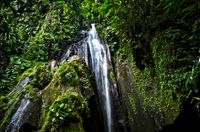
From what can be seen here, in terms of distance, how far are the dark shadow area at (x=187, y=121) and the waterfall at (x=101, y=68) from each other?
1694 millimetres

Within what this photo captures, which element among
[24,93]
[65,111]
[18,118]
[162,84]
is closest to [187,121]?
[162,84]

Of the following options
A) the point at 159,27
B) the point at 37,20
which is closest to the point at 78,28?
the point at 37,20

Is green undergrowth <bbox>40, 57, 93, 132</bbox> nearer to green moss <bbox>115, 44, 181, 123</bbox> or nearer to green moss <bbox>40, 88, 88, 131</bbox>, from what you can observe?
green moss <bbox>40, 88, 88, 131</bbox>

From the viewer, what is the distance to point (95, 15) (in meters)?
9.25

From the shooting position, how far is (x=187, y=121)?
16.5ft

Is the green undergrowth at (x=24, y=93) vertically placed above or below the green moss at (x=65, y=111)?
above

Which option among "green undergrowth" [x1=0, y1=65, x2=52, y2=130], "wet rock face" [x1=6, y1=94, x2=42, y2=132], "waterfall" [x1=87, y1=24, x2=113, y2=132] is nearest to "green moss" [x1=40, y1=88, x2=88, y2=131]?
"wet rock face" [x1=6, y1=94, x2=42, y2=132]

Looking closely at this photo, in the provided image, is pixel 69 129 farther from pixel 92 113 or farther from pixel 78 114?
pixel 92 113

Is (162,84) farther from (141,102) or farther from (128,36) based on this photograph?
(128,36)

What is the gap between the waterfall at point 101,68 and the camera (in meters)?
6.57

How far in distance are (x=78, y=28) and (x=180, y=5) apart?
5396mm

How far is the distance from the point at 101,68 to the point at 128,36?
1.58m

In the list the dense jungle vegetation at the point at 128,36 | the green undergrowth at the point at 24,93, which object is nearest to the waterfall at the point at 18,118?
the green undergrowth at the point at 24,93

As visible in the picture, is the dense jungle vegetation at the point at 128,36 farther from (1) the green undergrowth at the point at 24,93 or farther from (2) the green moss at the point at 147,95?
(1) the green undergrowth at the point at 24,93
